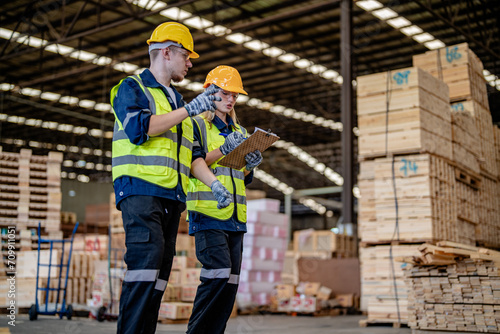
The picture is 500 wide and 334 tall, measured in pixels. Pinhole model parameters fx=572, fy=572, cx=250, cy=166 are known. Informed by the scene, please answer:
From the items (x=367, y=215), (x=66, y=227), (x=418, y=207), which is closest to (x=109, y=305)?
(x=367, y=215)

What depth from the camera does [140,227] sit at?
3.10 m

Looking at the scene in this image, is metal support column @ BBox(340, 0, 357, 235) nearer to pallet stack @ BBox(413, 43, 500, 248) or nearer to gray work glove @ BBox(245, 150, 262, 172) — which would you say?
pallet stack @ BBox(413, 43, 500, 248)

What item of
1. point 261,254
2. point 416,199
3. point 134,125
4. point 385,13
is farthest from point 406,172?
point 385,13

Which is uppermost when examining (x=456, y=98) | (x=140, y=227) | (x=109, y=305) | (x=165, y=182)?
(x=456, y=98)

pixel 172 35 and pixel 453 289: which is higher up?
pixel 172 35

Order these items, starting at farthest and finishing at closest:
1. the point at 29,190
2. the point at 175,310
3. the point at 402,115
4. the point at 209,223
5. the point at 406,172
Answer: the point at 29,190 < the point at 175,310 < the point at 402,115 < the point at 406,172 < the point at 209,223

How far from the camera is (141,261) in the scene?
3076 millimetres

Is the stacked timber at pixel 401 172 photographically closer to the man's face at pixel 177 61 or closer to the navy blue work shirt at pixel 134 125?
the man's face at pixel 177 61

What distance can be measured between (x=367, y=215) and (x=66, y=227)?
446 inches

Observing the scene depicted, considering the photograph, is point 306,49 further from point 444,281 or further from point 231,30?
point 444,281

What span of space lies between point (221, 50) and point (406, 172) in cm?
1284

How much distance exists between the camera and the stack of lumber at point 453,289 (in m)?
6.96

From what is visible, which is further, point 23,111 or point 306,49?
point 23,111

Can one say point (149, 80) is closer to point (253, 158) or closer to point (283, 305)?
point (253, 158)
